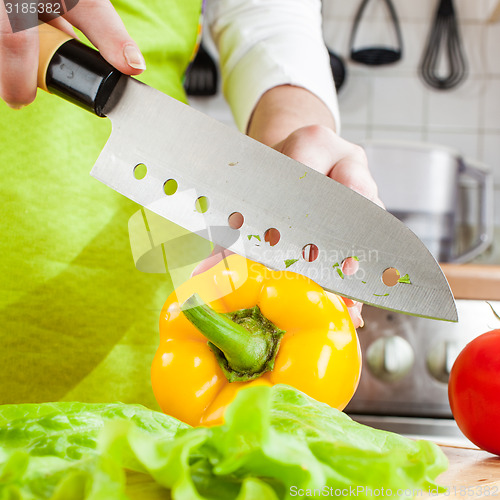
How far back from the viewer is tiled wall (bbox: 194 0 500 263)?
2338 millimetres

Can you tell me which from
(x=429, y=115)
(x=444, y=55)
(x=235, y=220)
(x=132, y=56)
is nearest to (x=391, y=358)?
(x=235, y=220)

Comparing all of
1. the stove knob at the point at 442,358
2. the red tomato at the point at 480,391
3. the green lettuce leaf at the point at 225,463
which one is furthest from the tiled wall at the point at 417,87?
the green lettuce leaf at the point at 225,463

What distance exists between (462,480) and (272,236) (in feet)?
0.92

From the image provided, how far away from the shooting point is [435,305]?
1.90ft

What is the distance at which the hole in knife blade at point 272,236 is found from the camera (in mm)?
608

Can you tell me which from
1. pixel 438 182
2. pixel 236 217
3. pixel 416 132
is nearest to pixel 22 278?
pixel 236 217

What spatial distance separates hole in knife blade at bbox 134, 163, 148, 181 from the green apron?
0.27 m

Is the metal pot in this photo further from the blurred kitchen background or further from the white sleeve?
the white sleeve

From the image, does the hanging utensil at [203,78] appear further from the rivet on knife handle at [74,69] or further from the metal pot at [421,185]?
the rivet on knife handle at [74,69]

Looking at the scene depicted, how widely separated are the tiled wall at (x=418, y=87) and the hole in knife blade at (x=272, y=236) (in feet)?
5.86

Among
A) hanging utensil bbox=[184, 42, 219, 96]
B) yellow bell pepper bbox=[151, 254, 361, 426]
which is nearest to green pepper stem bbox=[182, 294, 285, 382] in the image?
yellow bell pepper bbox=[151, 254, 361, 426]

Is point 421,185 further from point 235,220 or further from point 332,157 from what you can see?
point 235,220

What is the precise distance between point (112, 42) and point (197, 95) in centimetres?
176

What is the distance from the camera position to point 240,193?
2.01 feet
